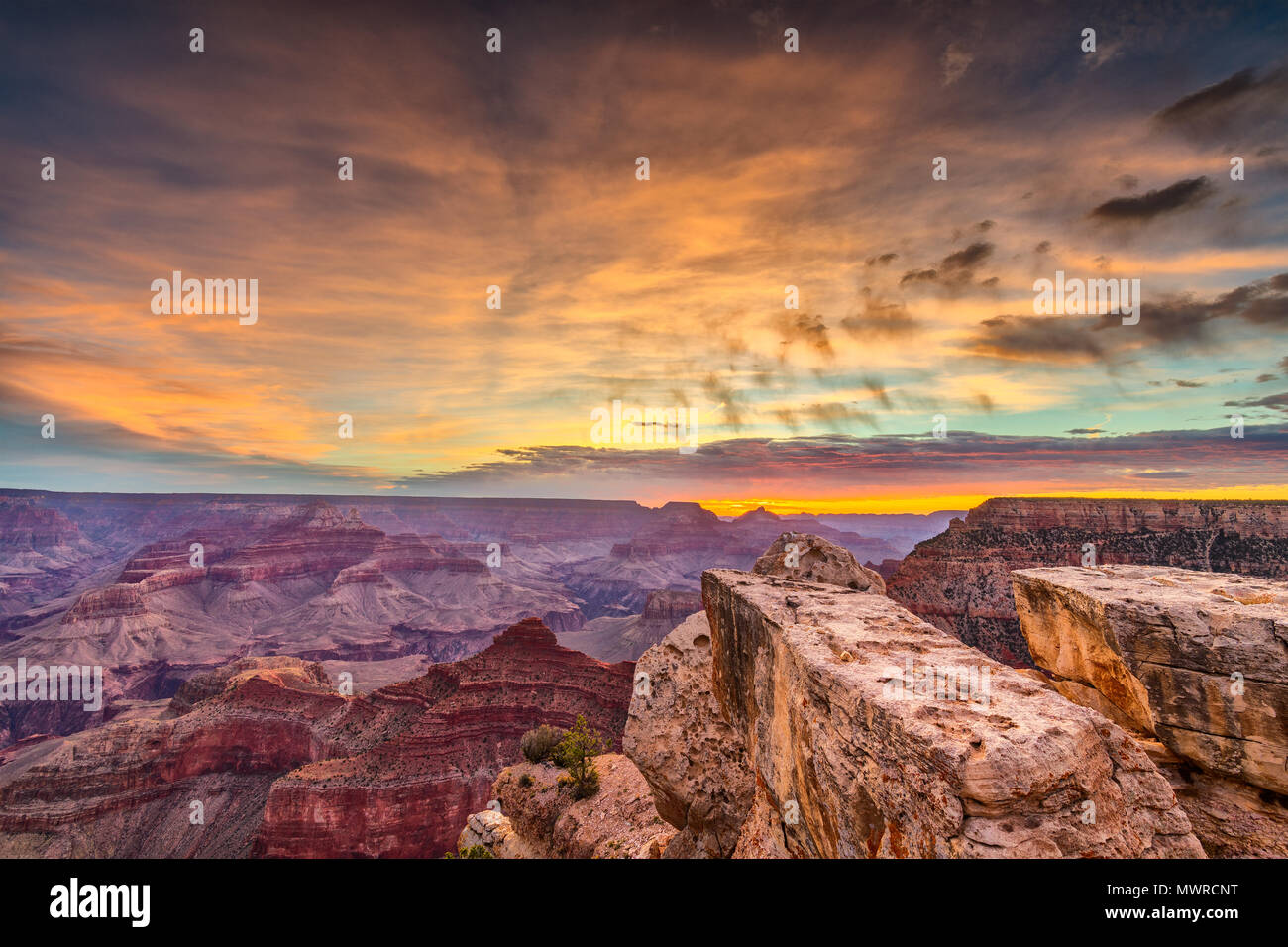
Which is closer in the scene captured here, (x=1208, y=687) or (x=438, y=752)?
(x=1208, y=687)

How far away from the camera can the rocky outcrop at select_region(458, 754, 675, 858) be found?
18.0 m

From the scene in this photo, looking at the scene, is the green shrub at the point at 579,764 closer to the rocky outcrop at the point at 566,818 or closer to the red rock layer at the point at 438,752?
the rocky outcrop at the point at 566,818

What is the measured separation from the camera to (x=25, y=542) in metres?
159

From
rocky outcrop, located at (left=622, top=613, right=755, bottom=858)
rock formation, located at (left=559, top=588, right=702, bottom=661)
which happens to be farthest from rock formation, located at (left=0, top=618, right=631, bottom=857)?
rock formation, located at (left=559, top=588, right=702, bottom=661)

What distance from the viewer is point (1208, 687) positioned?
7781 mm

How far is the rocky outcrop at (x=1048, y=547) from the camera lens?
130ft

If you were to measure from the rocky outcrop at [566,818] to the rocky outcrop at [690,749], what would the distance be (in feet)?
14.9

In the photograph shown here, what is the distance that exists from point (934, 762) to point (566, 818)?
20.5 m

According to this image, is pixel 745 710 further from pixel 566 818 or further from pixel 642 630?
pixel 642 630

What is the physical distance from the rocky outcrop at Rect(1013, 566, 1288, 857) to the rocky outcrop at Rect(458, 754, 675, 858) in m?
12.1

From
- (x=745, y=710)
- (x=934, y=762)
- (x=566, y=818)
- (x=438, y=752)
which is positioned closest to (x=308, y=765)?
(x=438, y=752)

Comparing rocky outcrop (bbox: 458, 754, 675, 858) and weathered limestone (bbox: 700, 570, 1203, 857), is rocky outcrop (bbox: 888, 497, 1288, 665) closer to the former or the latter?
rocky outcrop (bbox: 458, 754, 675, 858)
